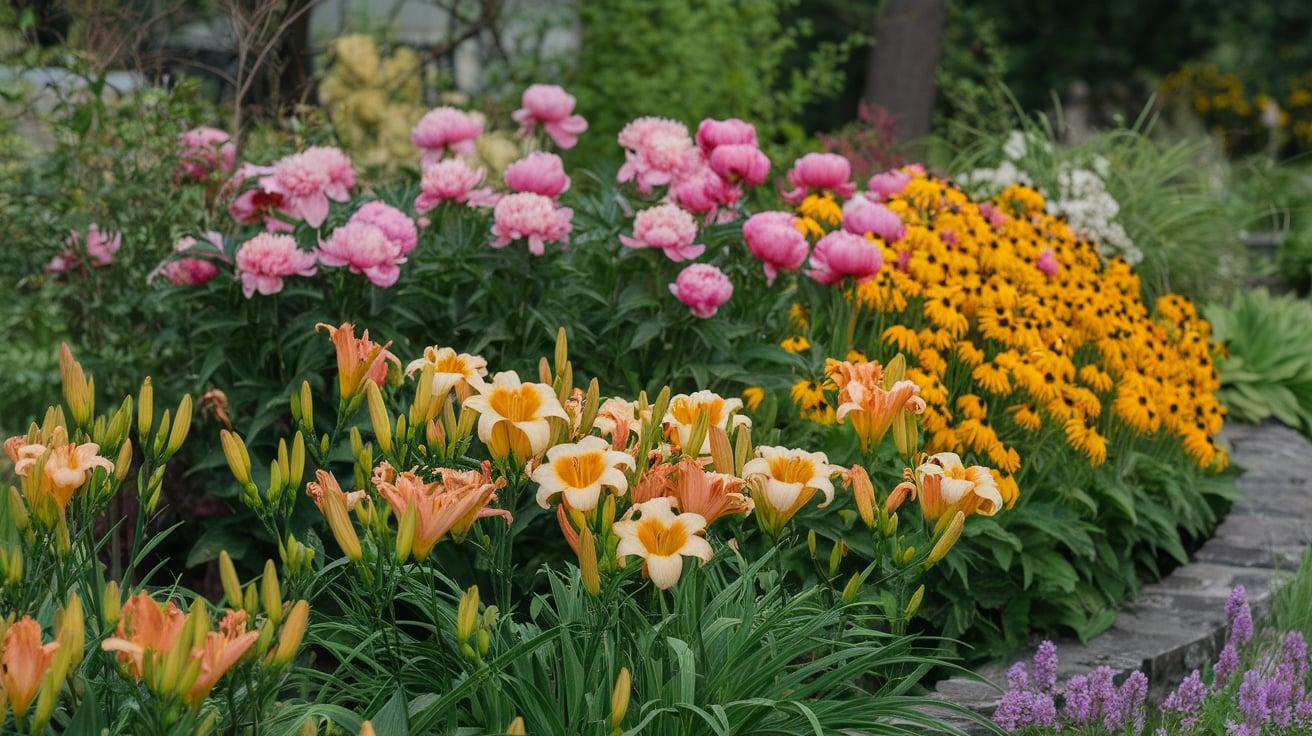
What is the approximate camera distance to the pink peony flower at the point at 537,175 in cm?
381

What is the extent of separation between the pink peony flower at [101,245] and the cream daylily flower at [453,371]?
229 cm

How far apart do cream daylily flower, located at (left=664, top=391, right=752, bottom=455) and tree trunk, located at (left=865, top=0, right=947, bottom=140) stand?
841 cm

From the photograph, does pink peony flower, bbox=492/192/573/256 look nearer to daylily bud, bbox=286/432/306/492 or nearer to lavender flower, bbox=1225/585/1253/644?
daylily bud, bbox=286/432/306/492

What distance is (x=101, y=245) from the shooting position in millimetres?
4379

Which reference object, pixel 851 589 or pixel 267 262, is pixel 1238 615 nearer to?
pixel 851 589

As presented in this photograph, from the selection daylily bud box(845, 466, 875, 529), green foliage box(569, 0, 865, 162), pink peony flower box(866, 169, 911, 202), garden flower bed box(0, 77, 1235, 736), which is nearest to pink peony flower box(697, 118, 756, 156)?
garden flower bed box(0, 77, 1235, 736)

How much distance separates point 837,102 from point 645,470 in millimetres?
15382

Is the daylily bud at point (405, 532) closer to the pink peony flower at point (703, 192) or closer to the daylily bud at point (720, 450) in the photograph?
the daylily bud at point (720, 450)

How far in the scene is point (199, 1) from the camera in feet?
36.0

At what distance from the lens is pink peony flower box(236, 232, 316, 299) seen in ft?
11.7

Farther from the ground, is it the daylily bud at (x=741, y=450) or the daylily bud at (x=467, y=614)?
the daylily bud at (x=741, y=450)

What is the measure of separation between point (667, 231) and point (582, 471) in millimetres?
1610

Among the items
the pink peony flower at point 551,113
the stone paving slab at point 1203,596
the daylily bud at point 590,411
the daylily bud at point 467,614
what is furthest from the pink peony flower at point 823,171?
the daylily bud at point 467,614

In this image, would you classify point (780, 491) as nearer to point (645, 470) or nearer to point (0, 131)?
point (645, 470)
